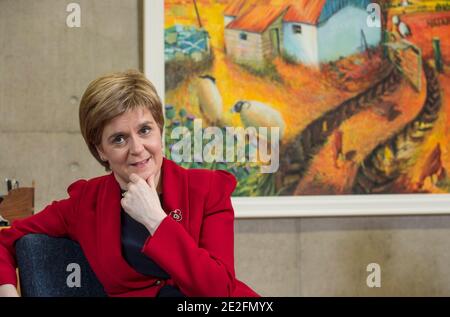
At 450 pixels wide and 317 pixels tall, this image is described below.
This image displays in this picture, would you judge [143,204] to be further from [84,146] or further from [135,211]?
[84,146]

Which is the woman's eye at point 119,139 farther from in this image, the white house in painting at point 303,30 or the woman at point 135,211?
the white house in painting at point 303,30

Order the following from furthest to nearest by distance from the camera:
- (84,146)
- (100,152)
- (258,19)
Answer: (258,19) < (84,146) < (100,152)

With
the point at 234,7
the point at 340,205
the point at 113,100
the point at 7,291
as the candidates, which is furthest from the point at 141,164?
the point at 340,205

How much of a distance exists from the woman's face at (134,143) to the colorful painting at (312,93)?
5.11 ft

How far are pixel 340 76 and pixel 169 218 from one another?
206 cm

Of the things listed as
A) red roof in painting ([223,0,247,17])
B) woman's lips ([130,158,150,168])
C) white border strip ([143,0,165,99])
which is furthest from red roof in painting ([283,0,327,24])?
woman's lips ([130,158,150,168])

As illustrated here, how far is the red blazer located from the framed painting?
151 centimetres

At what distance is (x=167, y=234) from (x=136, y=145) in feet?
0.87

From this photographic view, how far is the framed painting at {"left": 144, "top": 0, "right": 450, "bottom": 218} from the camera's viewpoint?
341cm

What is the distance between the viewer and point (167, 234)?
1671mm

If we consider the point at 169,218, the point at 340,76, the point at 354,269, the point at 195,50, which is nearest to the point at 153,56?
the point at 195,50

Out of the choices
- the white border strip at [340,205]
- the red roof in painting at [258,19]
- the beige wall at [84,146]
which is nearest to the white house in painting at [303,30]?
the red roof in painting at [258,19]
